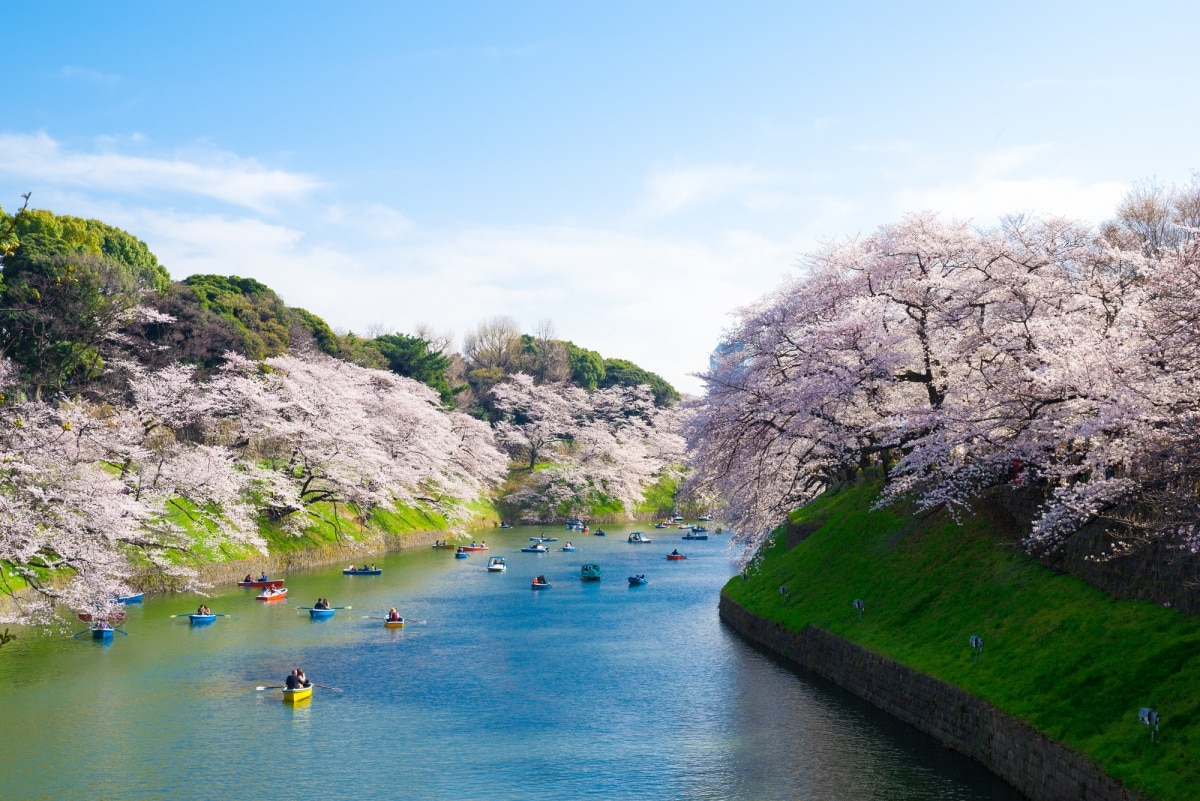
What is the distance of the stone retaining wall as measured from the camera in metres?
18.7

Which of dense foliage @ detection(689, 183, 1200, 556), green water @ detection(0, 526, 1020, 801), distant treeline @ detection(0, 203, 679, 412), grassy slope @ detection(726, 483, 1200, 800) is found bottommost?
green water @ detection(0, 526, 1020, 801)

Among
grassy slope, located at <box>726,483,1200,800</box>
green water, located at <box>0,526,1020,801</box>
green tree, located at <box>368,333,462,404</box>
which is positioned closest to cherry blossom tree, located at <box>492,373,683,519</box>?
green tree, located at <box>368,333,462,404</box>

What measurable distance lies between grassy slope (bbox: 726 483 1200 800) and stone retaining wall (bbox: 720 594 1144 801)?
30 centimetres

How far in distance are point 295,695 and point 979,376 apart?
2336 centimetres

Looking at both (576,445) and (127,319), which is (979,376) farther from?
(576,445)

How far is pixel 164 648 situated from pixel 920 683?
27.5 m

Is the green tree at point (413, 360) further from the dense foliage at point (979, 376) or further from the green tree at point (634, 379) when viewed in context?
the dense foliage at point (979, 376)

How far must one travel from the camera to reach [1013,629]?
80.3 feet

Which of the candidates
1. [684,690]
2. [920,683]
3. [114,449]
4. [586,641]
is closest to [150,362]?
[114,449]

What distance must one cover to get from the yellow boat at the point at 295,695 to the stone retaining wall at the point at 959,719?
1680cm

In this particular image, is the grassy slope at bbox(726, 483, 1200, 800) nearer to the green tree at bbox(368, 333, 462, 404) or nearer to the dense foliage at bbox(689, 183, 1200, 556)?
the dense foliage at bbox(689, 183, 1200, 556)

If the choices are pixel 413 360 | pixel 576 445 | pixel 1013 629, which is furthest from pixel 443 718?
pixel 576 445

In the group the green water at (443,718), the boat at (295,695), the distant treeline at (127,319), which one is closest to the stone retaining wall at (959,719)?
the green water at (443,718)

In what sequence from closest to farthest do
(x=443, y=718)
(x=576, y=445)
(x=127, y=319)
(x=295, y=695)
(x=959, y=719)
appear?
1. (x=959, y=719)
2. (x=443, y=718)
3. (x=295, y=695)
4. (x=127, y=319)
5. (x=576, y=445)
